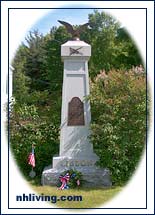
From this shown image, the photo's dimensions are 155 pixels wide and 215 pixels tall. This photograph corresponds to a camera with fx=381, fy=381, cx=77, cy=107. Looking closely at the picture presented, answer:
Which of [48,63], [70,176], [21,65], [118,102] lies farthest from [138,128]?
[21,65]

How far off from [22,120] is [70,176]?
2736 millimetres

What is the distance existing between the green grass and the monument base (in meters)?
→ 0.20

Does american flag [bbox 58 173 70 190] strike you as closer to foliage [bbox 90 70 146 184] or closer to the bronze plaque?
foliage [bbox 90 70 146 184]

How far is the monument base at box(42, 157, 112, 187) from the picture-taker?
32.7 ft

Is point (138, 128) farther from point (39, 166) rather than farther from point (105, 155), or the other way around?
point (39, 166)

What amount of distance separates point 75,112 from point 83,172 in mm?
1649

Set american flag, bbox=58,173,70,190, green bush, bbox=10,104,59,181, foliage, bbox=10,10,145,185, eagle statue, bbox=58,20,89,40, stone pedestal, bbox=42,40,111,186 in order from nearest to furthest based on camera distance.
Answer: american flag, bbox=58,173,70,190 < foliage, bbox=10,10,145,185 < stone pedestal, bbox=42,40,111,186 < eagle statue, bbox=58,20,89,40 < green bush, bbox=10,104,59,181

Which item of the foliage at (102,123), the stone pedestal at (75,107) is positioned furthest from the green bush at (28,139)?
the stone pedestal at (75,107)

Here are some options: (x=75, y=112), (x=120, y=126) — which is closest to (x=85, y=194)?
(x=120, y=126)

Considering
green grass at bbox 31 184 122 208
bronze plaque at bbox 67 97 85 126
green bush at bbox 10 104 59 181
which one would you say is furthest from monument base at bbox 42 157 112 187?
green bush at bbox 10 104 59 181

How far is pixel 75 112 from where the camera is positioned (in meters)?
10.4

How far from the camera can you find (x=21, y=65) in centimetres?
2884

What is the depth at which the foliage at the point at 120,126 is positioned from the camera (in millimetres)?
9953

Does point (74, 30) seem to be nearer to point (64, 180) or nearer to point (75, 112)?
point (75, 112)
